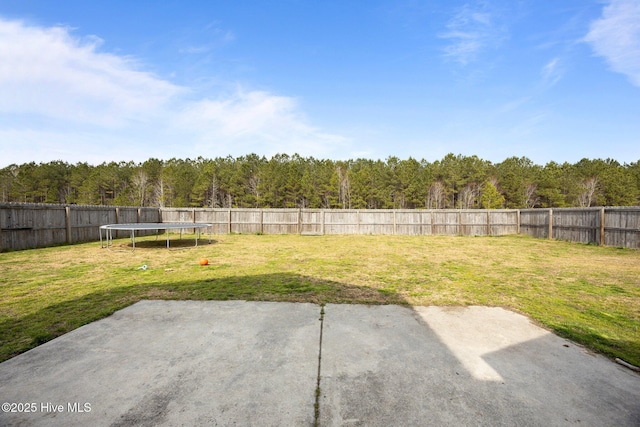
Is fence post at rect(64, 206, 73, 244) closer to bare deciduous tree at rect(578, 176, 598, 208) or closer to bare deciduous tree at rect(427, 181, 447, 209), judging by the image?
bare deciduous tree at rect(427, 181, 447, 209)

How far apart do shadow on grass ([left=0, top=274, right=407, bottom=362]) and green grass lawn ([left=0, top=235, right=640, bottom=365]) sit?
0.7 inches

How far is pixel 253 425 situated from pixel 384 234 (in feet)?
54.9

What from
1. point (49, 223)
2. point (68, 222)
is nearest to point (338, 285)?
point (49, 223)

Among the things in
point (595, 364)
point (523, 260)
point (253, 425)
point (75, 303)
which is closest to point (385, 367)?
point (253, 425)

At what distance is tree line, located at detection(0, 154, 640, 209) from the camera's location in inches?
1617

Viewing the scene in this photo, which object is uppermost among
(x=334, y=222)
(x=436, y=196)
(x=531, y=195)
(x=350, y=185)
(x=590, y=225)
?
(x=350, y=185)

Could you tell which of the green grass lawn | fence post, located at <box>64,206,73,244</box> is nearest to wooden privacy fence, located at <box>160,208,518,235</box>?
fence post, located at <box>64,206,73,244</box>

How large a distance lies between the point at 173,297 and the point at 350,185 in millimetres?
40708

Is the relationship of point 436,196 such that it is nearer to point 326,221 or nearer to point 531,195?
point 531,195

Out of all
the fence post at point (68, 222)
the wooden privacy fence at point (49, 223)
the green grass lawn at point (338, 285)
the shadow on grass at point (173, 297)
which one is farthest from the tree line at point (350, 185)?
the shadow on grass at point (173, 297)

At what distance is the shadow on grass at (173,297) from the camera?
3.38 meters

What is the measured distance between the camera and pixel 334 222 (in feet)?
60.5

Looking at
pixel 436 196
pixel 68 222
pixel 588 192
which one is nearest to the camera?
pixel 68 222

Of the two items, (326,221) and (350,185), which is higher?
(350,185)
